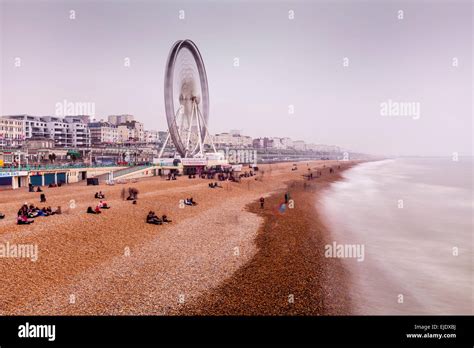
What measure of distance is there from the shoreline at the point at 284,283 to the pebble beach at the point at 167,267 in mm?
35

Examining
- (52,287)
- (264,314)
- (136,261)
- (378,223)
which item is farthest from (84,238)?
(378,223)

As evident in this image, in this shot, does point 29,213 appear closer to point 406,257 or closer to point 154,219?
point 154,219

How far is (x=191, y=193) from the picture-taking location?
28.7 m

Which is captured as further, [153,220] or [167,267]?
[153,220]

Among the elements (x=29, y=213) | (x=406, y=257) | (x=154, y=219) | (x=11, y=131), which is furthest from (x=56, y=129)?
(x=406, y=257)

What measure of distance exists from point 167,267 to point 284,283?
4.59 m

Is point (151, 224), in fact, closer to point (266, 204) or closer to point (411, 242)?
point (266, 204)

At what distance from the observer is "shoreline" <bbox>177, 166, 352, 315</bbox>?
30.0 feet

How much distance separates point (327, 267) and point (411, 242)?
32.6 ft

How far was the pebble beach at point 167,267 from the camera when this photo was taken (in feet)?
29.4

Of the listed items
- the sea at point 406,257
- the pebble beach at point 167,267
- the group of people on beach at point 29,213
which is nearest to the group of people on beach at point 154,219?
the pebble beach at point 167,267

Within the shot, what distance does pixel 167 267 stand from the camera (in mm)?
11773

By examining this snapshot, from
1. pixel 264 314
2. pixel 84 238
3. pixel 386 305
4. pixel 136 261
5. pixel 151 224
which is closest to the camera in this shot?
pixel 264 314

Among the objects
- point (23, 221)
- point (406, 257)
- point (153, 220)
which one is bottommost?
point (406, 257)
